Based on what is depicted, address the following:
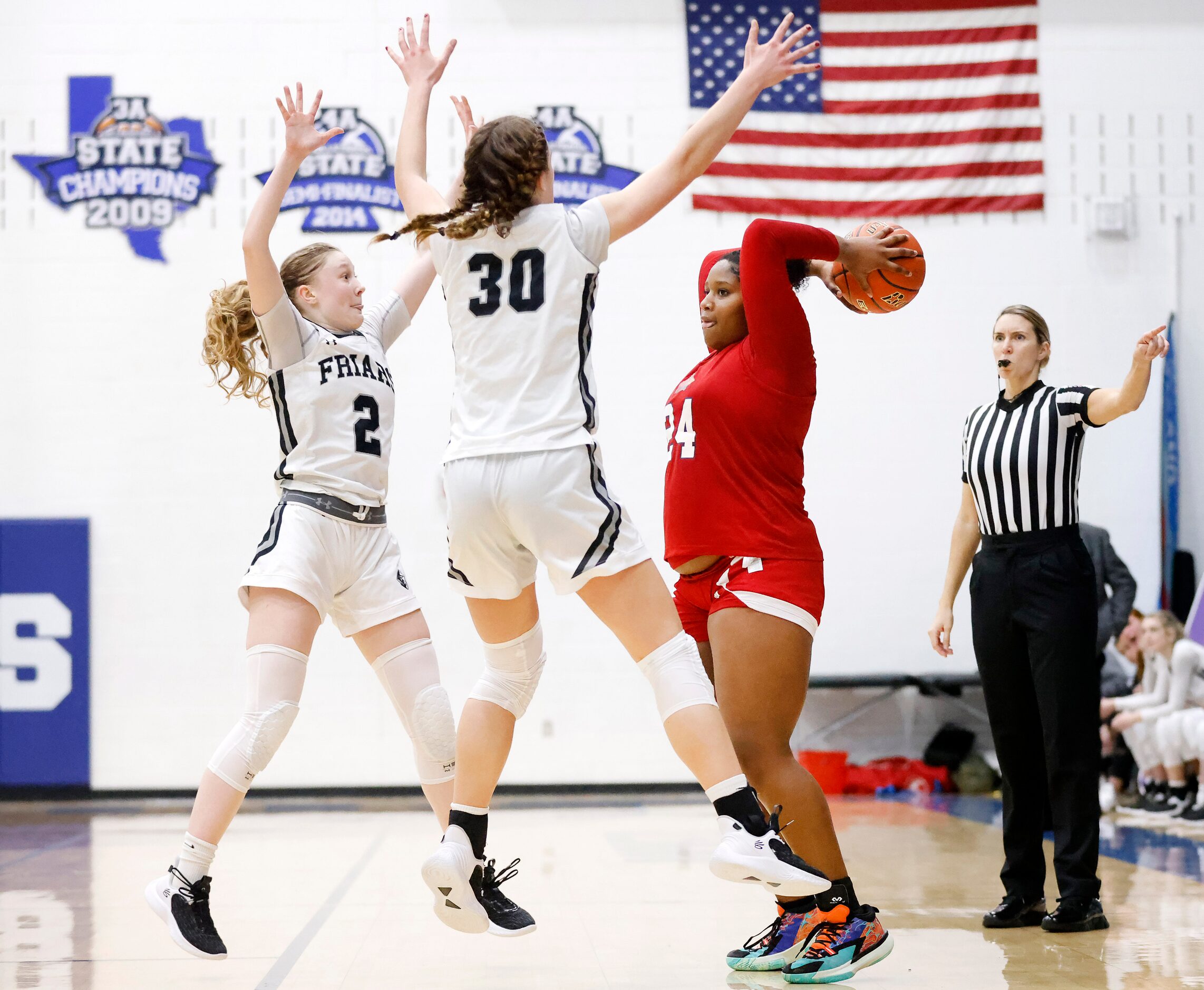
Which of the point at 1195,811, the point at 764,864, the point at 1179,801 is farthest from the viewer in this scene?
the point at 1179,801

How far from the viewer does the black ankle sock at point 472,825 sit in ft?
9.93

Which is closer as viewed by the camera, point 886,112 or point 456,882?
point 456,882

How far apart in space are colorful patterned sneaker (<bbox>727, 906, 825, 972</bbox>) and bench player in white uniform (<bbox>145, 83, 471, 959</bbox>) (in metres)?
0.94

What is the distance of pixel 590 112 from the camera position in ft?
29.6

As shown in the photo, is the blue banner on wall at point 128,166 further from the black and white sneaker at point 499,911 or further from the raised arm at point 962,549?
the black and white sneaker at point 499,911

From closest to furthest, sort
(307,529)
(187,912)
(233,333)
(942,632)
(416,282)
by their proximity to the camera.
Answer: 1. (187,912)
2. (307,529)
3. (233,333)
4. (416,282)
5. (942,632)

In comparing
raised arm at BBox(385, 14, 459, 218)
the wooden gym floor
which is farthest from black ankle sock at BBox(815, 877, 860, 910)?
raised arm at BBox(385, 14, 459, 218)

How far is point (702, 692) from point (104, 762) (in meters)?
6.94

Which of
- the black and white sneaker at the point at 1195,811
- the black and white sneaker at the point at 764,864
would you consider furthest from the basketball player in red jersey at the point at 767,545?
the black and white sneaker at the point at 1195,811

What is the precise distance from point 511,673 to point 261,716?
78 cm

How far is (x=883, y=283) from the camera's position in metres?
3.53

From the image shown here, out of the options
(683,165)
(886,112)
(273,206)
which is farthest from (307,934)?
(886,112)

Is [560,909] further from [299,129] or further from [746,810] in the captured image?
[299,129]

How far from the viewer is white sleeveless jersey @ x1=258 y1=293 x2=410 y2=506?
141 inches
